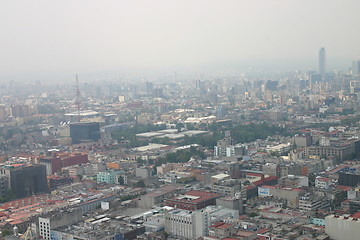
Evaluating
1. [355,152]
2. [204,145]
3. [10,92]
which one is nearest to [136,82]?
[10,92]

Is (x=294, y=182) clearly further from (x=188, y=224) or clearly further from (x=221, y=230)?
(x=221, y=230)

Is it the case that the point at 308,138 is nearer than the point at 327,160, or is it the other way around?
the point at 327,160

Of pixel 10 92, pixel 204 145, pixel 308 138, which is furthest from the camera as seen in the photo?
pixel 10 92

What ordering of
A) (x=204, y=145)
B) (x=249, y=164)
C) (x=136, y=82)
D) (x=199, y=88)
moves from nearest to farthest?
1. (x=249, y=164)
2. (x=204, y=145)
3. (x=199, y=88)
4. (x=136, y=82)

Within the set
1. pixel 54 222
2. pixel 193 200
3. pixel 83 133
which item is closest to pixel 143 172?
pixel 193 200

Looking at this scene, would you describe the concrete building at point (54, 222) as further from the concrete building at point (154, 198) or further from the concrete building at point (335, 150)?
the concrete building at point (335, 150)

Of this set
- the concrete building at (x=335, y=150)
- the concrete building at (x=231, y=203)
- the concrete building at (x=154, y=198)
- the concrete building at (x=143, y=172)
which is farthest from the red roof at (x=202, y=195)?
the concrete building at (x=335, y=150)

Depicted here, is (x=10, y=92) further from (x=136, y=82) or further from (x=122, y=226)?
(x=122, y=226)
